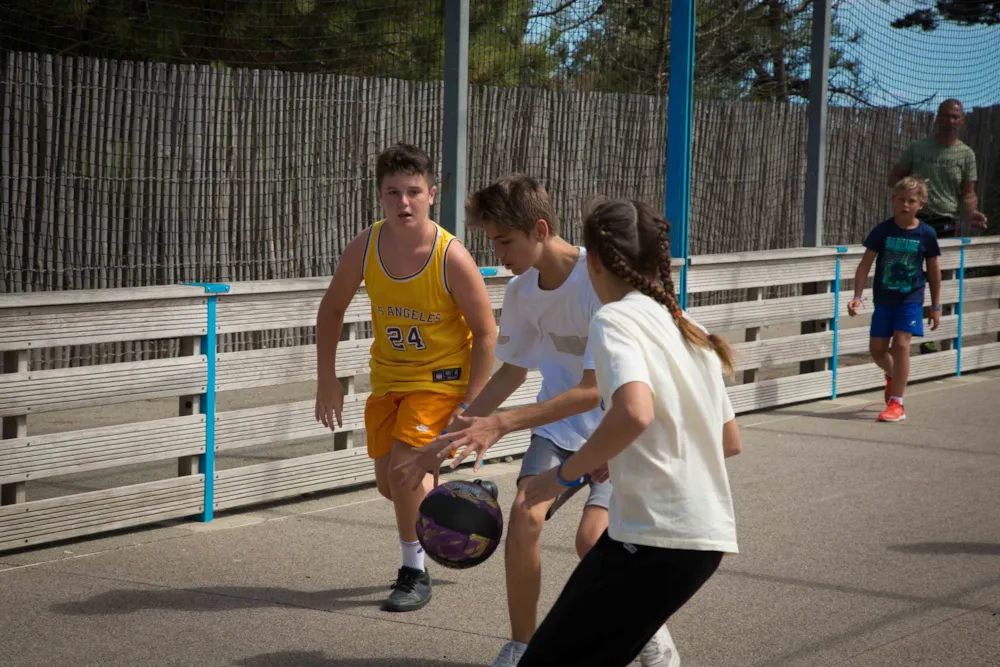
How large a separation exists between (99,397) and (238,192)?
325 centimetres

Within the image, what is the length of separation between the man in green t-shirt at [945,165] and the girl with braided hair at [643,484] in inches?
376

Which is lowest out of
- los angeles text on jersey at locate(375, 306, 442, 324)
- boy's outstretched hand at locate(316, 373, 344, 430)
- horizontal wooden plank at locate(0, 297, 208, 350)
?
boy's outstretched hand at locate(316, 373, 344, 430)

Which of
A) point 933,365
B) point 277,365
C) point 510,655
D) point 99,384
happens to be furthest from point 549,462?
point 933,365

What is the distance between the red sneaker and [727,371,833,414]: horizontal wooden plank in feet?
2.74

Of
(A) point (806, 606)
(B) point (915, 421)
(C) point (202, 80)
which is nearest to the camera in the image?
(A) point (806, 606)

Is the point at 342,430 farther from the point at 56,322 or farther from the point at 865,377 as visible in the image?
the point at 865,377

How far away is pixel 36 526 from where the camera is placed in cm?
572

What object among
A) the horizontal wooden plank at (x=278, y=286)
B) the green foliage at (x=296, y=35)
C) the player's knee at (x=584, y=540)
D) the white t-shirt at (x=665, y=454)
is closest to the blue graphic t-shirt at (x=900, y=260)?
the green foliage at (x=296, y=35)

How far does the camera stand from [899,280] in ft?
32.0

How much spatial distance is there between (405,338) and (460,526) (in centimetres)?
135

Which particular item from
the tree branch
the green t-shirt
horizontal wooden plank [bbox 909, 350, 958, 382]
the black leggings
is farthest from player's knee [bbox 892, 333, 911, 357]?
the black leggings

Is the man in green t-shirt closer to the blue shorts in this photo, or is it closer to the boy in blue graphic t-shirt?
the boy in blue graphic t-shirt

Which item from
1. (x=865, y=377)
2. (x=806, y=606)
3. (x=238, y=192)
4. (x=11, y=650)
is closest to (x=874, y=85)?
(x=865, y=377)

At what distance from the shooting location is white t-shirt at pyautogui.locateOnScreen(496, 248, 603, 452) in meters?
4.47
